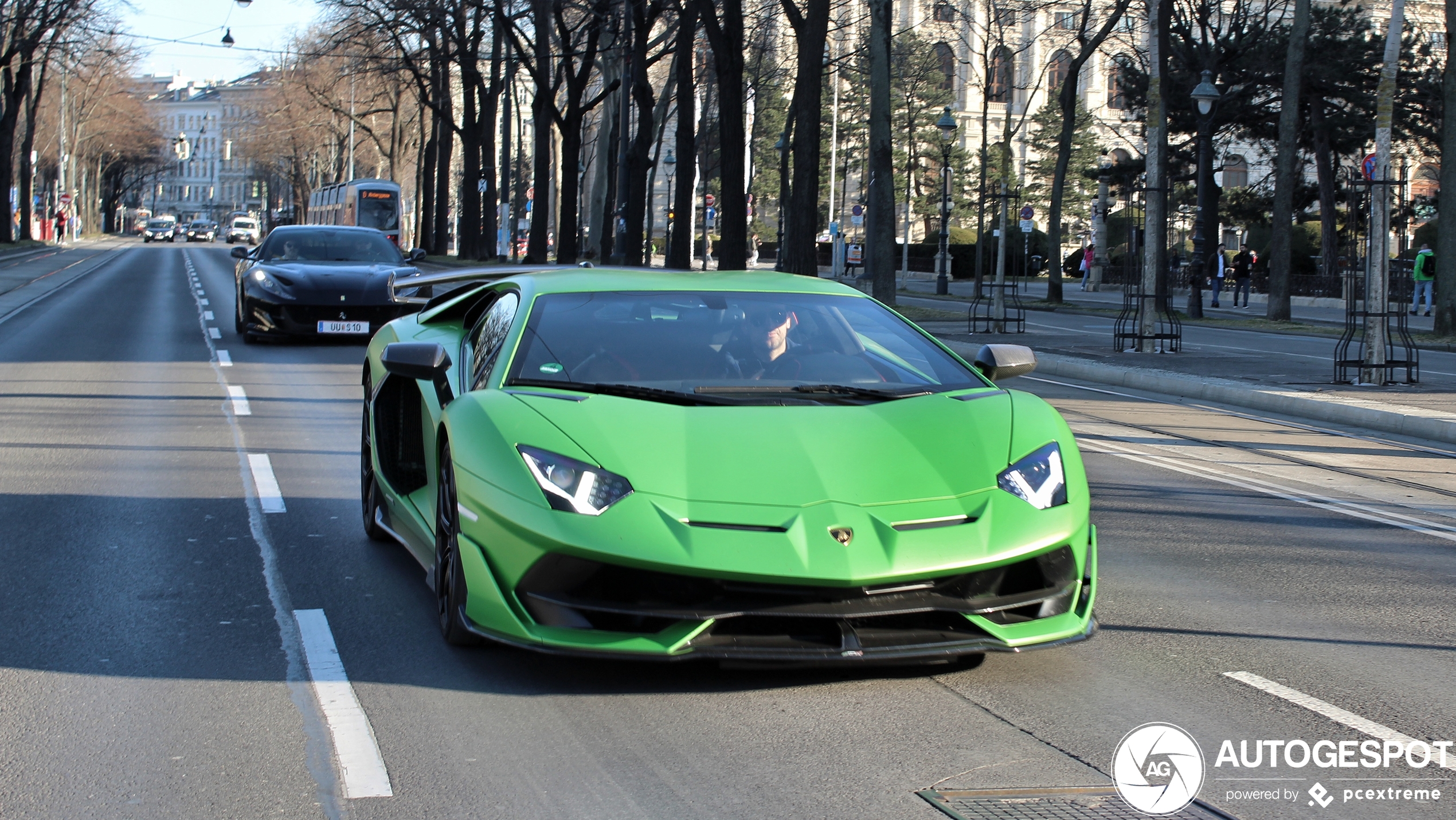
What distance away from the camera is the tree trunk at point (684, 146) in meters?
33.6

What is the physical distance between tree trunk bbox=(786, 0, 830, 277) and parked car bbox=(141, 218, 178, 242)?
86745 mm

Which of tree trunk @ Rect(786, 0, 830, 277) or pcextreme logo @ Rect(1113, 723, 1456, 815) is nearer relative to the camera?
pcextreme logo @ Rect(1113, 723, 1456, 815)

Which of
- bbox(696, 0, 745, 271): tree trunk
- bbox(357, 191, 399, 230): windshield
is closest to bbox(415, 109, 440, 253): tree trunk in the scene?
bbox(357, 191, 399, 230): windshield

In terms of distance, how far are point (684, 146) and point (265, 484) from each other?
87.8ft

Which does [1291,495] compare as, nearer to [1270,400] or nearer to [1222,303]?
[1270,400]

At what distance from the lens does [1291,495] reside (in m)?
9.33

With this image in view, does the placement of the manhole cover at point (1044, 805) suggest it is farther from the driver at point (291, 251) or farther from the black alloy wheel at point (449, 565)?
the driver at point (291, 251)

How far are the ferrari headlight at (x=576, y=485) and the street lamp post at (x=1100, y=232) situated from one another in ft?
128

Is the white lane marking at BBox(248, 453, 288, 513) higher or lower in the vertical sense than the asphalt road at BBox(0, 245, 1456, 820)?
higher

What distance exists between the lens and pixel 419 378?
20.0 feet

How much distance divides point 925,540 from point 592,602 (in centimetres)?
99

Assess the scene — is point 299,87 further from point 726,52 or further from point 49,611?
point 49,611

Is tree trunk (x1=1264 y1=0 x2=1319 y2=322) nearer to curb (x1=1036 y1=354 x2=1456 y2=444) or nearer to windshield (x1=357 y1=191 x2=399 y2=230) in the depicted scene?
curb (x1=1036 y1=354 x2=1456 y2=444)

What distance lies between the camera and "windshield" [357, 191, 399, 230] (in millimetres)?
57750
